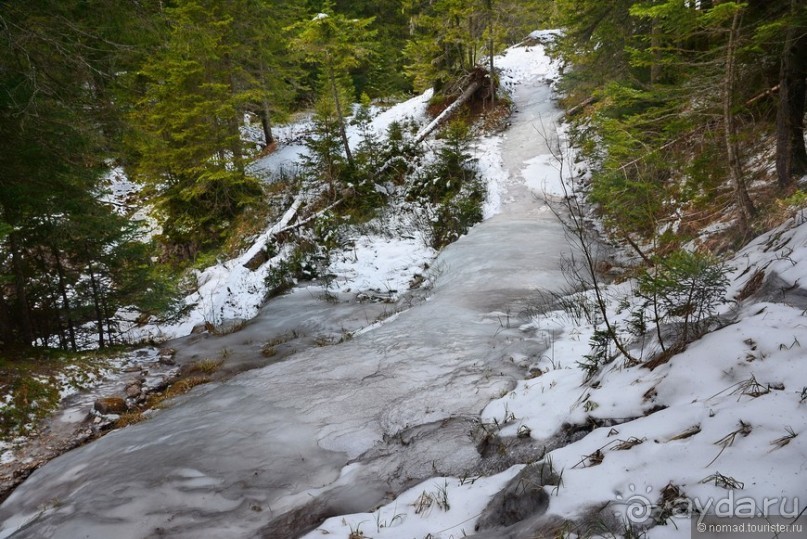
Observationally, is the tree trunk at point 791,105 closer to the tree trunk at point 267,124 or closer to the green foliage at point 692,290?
the green foliage at point 692,290

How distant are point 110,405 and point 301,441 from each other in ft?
12.6

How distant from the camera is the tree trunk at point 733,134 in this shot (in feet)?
15.6

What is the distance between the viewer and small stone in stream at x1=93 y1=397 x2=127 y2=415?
622cm

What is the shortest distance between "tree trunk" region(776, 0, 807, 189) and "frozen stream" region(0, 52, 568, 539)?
365 cm

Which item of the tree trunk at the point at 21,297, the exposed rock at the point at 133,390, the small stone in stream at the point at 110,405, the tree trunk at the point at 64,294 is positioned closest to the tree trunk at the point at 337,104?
the tree trunk at the point at 64,294

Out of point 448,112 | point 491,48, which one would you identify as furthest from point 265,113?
point 491,48

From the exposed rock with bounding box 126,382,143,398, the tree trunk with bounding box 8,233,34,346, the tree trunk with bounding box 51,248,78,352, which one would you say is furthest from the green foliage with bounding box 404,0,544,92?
the exposed rock with bounding box 126,382,143,398

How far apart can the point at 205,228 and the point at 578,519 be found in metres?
17.1

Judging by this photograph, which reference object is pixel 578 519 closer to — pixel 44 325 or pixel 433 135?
pixel 44 325

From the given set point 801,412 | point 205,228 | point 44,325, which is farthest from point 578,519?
point 205,228

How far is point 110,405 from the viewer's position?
630 cm

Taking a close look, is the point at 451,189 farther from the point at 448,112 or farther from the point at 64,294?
the point at 64,294

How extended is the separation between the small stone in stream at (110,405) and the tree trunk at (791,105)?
373 inches

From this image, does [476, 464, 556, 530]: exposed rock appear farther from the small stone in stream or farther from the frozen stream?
the small stone in stream
